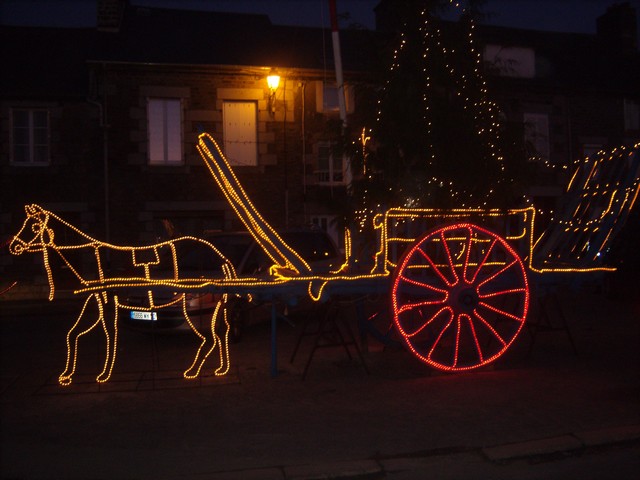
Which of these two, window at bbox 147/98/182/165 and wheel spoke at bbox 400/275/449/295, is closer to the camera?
wheel spoke at bbox 400/275/449/295

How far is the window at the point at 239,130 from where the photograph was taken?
18.8m

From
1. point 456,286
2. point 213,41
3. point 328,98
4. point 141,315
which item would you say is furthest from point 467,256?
point 213,41

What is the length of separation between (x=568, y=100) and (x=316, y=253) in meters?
13.0

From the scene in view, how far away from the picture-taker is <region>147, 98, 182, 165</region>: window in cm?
1848

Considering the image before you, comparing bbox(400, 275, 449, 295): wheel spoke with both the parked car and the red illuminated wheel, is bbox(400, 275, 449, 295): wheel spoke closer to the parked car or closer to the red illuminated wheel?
the red illuminated wheel

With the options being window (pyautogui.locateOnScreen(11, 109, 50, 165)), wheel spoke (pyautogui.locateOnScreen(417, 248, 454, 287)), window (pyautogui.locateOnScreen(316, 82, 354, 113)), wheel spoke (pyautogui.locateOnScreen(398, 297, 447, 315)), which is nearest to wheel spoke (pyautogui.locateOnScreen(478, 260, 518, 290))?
wheel spoke (pyautogui.locateOnScreen(417, 248, 454, 287))

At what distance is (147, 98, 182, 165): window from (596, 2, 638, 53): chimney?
1549 centimetres

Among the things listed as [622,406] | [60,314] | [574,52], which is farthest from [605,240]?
[574,52]

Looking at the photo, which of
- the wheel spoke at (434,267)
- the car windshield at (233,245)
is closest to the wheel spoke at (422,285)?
the wheel spoke at (434,267)

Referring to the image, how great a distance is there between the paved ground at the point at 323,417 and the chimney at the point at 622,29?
17915 mm

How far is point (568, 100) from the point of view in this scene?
21000mm

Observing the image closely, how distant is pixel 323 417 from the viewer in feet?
20.7

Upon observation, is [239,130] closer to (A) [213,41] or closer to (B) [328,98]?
(B) [328,98]

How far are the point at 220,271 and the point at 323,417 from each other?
4.39 m
